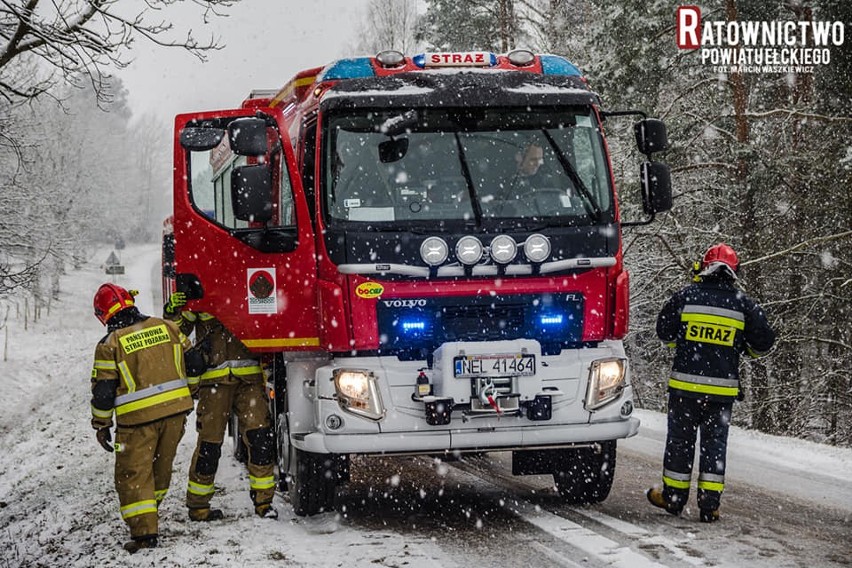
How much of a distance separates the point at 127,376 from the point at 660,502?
3.68m

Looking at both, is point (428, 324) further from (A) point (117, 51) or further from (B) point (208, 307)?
(A) point (117, 51)

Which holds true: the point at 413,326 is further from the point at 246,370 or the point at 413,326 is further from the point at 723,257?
the point at 723,257

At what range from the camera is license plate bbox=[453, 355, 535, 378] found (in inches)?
243

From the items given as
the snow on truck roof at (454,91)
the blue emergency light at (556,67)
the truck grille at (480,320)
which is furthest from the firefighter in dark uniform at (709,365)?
the blue emergency light at (556,67)

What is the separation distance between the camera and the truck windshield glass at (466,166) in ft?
21.0

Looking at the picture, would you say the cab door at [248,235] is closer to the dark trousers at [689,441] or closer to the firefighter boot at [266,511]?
the firefighter boot at [266,511]

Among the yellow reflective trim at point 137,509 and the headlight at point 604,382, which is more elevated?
the headlight at point 604,382

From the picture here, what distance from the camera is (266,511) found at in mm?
7004

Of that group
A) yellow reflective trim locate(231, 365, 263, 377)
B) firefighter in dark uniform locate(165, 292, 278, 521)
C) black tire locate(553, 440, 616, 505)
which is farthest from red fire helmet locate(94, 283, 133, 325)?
black tire locate(553, 440, 616, 505)

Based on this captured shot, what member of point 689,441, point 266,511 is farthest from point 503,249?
point 266,511

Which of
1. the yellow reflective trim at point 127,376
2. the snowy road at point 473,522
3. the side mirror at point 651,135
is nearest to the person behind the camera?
the snowy road at point 473,522

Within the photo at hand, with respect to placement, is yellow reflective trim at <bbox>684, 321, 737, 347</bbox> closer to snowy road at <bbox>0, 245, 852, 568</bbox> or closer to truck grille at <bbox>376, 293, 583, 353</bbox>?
truck grille at <bbox>376, 293, 583, 353</bbox>

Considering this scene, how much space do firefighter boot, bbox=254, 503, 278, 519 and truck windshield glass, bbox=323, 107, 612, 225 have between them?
2198 mm

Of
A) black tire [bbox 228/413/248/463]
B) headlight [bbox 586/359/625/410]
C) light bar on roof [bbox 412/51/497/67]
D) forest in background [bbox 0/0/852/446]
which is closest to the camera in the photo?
headlight [bbox 586/359/625/410]
